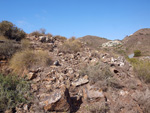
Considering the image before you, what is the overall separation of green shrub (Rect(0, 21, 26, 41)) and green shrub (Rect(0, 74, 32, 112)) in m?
3.79

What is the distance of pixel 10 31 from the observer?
242 inches

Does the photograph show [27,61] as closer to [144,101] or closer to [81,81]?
[81,81]

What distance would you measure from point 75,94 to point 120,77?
191 cm

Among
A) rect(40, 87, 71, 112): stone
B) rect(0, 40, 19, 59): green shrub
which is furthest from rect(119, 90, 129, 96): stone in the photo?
rect(0, 40, 19, 59): green shrub

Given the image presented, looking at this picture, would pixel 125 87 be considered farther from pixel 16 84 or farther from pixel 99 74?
pixel 16 84

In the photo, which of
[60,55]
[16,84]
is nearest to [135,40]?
[60,55]

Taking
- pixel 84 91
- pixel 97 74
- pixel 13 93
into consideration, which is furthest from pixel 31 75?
pixel 97 74

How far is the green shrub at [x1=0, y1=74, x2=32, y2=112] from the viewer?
252cm

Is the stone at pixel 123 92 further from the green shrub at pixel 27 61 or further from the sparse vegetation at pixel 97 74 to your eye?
the green shrub at pixel 27 61

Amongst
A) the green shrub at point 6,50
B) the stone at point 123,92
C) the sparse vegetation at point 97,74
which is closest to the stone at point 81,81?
the sparse vegetation at point 97,74

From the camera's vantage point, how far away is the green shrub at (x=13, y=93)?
252 centimetres

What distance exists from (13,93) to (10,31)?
470 centimetres

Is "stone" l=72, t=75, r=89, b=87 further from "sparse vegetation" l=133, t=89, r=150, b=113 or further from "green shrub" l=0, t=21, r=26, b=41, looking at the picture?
"green shrub" l=0, t=21, r=26, b=41

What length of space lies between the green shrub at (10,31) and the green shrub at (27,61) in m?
2.40
